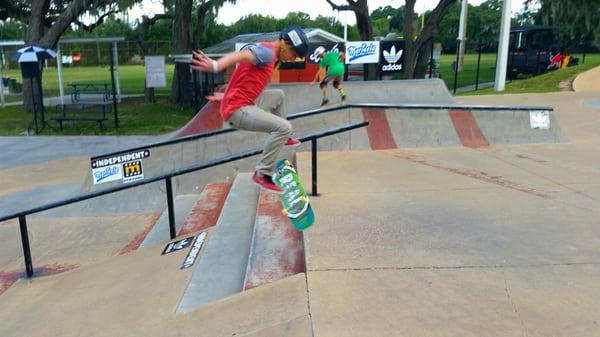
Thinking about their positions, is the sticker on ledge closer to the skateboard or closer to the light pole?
the skateboard

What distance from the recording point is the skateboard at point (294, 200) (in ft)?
12.2

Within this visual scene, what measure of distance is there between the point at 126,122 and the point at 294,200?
1520 centimetres

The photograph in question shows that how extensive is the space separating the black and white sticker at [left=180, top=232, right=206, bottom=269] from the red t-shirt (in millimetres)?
1409

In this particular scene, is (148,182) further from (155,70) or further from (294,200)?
(155,70)

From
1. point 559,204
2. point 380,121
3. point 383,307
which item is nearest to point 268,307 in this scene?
point 383,307

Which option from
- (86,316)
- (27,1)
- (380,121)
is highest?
(27,1)

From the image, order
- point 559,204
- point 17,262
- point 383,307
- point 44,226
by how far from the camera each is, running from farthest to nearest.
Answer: point 44,226, point 17,262, point 559,204, point 383,307

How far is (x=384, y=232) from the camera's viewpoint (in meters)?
3.94

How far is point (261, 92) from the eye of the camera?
3.77m

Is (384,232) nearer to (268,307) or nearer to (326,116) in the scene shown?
(268,307)

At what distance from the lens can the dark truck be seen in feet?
92.7

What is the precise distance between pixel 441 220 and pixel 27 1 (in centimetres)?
2582

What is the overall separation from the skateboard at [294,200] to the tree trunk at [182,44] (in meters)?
17.3

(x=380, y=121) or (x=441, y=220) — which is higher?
(x=380, y=121)
